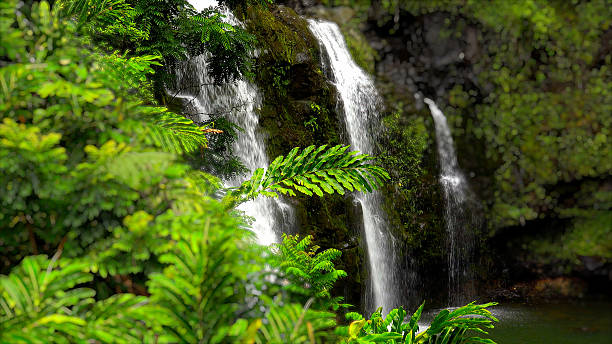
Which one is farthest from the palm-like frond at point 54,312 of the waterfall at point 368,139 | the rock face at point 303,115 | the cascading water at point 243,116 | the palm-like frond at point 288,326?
the waterfall at point 368,139

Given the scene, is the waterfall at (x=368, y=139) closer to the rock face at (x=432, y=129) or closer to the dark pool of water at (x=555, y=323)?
the rock face at (x=432, y=129)

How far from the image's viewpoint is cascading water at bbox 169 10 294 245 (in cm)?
520

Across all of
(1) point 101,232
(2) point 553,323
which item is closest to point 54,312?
(1) point 101,232

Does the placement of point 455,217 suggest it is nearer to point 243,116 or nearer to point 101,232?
point 243,116

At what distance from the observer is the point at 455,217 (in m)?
9.06

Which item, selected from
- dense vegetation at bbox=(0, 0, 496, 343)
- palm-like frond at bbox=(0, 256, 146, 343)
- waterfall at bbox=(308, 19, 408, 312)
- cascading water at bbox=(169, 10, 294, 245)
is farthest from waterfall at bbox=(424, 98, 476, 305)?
palm-like frond at bbox=(0, 256, 146, 343)

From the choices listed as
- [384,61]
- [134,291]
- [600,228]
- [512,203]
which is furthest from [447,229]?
[134,291]

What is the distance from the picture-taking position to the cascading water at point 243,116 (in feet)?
17.1

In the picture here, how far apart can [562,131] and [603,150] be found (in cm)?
88

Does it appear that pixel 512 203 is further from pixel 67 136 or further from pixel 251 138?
pixel 67 136

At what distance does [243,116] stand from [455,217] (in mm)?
5469

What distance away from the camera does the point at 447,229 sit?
8836 mm

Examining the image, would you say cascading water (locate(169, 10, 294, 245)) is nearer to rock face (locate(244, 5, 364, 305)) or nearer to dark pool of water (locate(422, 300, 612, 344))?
rock face (locate(244, 5, 364, 305))

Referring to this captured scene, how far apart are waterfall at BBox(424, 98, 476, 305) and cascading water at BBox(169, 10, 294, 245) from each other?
4728 millimetres
